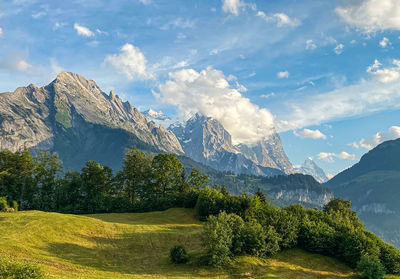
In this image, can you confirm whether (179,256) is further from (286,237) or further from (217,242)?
(286,237)

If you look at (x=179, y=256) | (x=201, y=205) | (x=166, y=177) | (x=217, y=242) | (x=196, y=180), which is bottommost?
(x=179, y=256)

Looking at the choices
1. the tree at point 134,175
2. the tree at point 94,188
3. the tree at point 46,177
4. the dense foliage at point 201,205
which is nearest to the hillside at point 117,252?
the dense foliage at point 201,205

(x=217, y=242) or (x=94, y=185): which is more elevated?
(x=94, y=185)

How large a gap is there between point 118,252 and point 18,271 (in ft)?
97.9

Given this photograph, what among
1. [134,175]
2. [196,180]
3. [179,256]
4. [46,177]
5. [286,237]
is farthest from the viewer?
[196,180]

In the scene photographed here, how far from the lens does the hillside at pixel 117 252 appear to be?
47031 mm

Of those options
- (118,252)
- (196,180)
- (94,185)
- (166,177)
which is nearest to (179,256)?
(118,252)

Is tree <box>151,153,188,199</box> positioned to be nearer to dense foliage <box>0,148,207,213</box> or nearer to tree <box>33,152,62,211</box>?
dense foliage <box>0,148,207,213</box>

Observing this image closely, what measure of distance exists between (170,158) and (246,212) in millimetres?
41763

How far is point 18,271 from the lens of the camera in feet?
92.9

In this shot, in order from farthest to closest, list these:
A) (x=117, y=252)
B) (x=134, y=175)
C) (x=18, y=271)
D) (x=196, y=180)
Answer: (x=196, y=180), (x=134, y=175), (x=117, y=252), (x=18, y=271)

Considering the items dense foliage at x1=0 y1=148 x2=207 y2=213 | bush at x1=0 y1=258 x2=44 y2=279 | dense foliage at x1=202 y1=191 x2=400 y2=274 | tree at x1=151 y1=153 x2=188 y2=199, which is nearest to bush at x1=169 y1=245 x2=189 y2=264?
dense foliage at x1=202 y1=191 x2=400 y2=274

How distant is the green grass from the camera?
4702cm

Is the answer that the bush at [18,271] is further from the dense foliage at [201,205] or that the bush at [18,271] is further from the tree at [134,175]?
the tree at [134,175]
